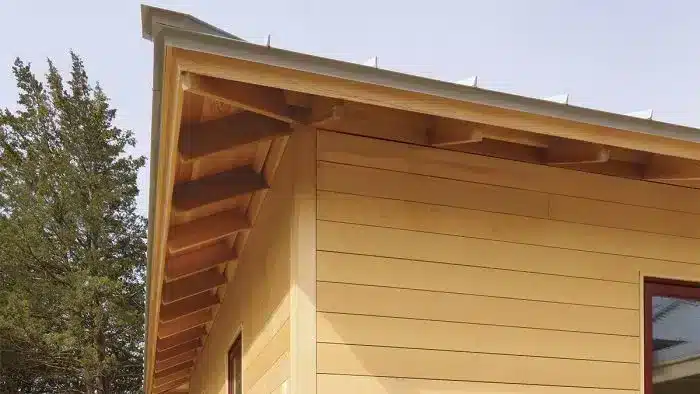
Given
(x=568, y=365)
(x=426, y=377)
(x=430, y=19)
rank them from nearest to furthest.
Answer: (x=426, y=377), (x=568, y=365), (x=430, y=19)

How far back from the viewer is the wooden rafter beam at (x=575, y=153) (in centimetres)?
315

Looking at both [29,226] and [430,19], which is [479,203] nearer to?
[430,19]

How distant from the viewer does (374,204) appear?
2.98m

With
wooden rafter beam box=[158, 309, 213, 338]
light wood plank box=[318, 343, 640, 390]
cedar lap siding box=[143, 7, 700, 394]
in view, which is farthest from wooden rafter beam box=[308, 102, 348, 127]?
wooden rafter beam box=[158, 309, 213, 338]

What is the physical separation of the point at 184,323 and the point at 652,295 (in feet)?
16.5

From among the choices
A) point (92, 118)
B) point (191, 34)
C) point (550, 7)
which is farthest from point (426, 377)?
point (92, 118)

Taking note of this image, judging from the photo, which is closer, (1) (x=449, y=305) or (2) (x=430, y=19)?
(1) (x=449, y=305)

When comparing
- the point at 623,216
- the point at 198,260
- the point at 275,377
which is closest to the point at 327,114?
the point at 275,377

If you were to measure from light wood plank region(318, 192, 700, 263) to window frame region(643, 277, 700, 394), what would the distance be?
0.11 meters

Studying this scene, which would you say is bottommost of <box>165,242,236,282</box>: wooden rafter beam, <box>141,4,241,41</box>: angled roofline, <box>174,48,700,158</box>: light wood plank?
<box>165,242,236,282</box>: wooden rafter beam

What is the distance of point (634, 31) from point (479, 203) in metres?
10.4

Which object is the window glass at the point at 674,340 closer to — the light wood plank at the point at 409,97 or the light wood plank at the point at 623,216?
the light wood plank at the point at 623,216

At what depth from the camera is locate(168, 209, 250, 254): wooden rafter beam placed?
166 inches

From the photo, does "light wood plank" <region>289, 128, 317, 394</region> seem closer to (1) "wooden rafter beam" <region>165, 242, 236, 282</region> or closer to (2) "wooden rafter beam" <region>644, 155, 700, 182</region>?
(2) "wooden rafter beam" <region>644, 155, 700, 182</region>
